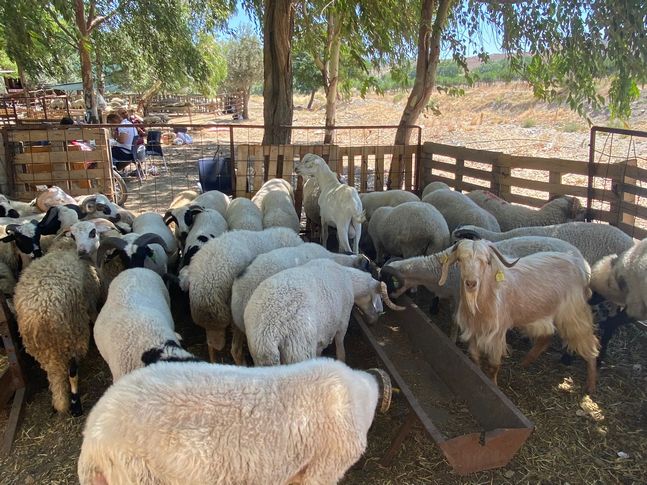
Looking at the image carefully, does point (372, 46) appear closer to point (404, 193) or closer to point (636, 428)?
point (404, 193)

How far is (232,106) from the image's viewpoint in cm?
4116

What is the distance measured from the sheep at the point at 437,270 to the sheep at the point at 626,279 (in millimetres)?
393

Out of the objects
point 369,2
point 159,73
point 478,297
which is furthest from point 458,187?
point 159,73

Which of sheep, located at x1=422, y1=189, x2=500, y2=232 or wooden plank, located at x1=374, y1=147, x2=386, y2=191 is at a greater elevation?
wooden plank, located at x1=374, y1=147, x2=386, y2=191

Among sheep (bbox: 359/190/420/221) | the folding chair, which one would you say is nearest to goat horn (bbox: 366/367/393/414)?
sheep (bbox: 359/190/420/221)

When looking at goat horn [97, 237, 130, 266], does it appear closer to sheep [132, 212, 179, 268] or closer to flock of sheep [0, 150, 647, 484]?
flock of sheep [0, 150, 647, 484]

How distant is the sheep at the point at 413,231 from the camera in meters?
5.85

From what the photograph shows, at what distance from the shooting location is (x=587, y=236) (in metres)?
5.19

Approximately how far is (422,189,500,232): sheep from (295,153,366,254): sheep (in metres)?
1.27

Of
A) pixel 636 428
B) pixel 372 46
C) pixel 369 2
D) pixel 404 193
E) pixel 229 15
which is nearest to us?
pixel 636 428

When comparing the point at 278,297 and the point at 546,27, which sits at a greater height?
the point at 546,27

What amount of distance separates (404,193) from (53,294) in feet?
16.8

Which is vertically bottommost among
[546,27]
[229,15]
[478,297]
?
[478,297]

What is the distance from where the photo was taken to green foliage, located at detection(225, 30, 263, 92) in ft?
142
